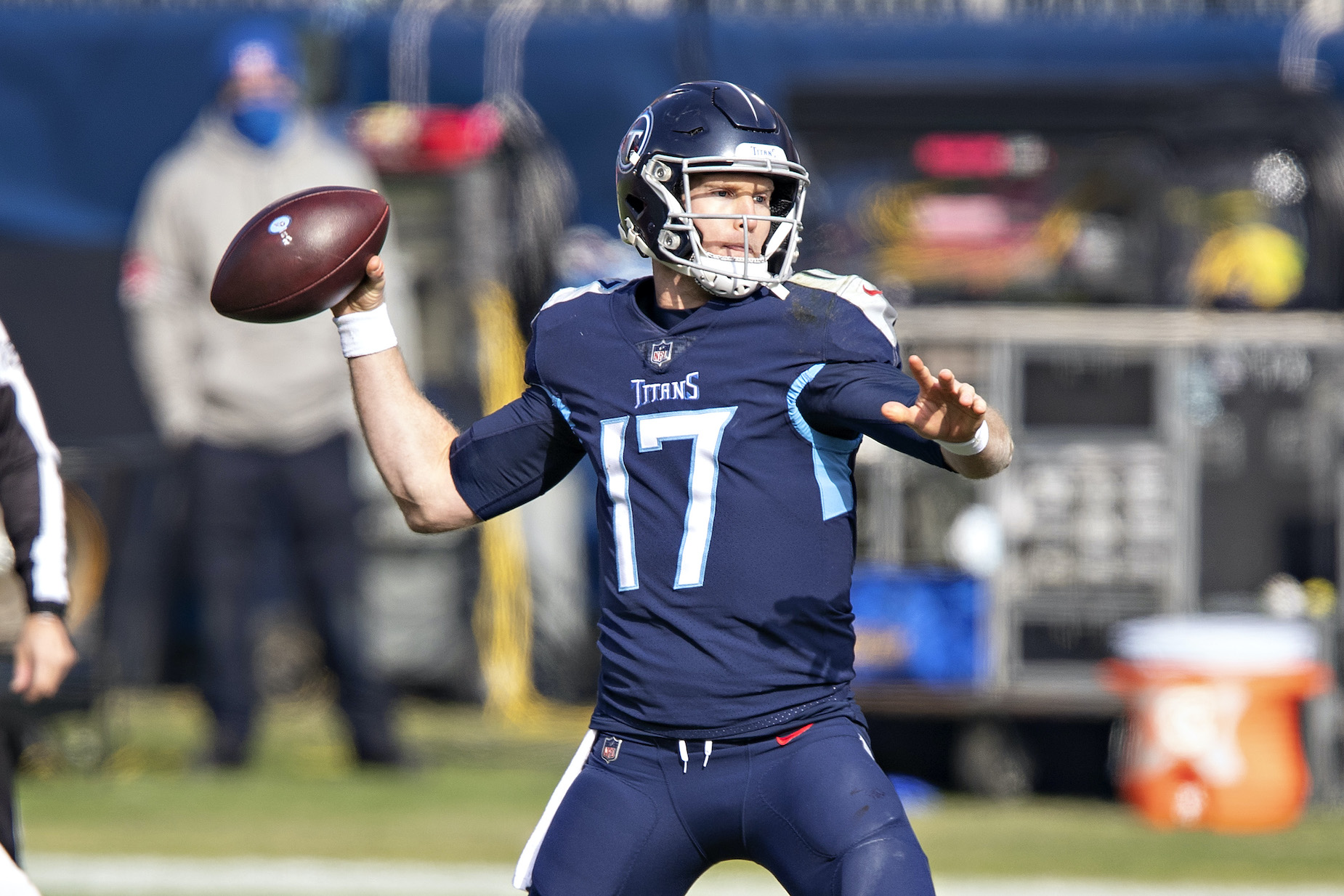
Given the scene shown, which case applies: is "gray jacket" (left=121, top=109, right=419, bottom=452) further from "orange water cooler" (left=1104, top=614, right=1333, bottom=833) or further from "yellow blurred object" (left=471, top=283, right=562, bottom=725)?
"orange water cooler" (left=1104, top=614, right=1333, bottom=833)

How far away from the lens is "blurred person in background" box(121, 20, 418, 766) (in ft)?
24.1

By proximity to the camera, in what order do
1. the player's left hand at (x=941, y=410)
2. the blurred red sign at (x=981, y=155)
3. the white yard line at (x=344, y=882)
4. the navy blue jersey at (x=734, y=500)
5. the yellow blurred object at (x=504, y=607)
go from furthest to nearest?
the yellow blurred object at (x=504, y=607) → the blurred red sign at (x=981, y=155) → the white yard line at (x=344, y=882) → the navy blue jersey at (x=734, y=500) → the player's left hand at (x=941, y=410)

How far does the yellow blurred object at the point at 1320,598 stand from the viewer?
272 inches

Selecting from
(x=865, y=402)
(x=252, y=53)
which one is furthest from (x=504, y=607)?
(x=865, y=402)

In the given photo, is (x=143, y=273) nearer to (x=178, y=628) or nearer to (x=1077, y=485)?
(x=178, y=628)

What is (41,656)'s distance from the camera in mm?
3783

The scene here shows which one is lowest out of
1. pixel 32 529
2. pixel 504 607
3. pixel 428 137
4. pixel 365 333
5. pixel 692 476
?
pixel 504 607

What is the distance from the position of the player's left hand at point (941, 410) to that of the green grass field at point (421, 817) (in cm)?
317

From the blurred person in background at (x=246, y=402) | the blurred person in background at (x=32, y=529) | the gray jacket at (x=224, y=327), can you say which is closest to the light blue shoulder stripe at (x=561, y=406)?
the blurred person in background at (x=32, y=529)

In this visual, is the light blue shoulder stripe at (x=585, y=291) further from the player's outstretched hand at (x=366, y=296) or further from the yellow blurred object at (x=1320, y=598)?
the yellow blurred object at (x=1320, y=598)

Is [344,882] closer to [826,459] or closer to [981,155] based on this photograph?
[826,459]

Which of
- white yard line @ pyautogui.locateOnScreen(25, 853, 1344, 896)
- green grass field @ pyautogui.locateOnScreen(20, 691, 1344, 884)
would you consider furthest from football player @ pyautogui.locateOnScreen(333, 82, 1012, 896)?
green grass field @ pyautogui.locateOnScreen(20, 691, 1344, 884)

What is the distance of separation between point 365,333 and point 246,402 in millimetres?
4136

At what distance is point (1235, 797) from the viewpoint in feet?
21.5
